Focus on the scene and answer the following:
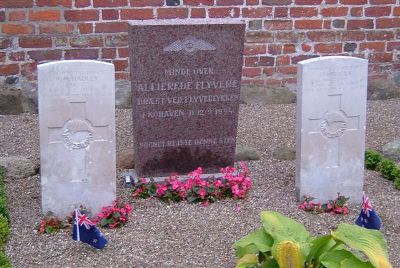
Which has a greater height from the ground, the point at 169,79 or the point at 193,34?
the point at 193,34

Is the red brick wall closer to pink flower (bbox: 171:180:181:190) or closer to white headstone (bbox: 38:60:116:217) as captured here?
pink flower (bbox: 171:180:181:190)

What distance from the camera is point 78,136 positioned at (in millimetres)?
5129

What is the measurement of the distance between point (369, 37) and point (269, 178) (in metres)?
3.16

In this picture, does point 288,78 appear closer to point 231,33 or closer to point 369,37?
point 369,37

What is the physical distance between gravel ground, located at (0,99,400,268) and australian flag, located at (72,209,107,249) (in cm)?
9

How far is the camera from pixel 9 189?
5824 millimetres

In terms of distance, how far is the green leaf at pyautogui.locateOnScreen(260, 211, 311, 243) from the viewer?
157 inches

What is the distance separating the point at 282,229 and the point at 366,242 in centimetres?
50

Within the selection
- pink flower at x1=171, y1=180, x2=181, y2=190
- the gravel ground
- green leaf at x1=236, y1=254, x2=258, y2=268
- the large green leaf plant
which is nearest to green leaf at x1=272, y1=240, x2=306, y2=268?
the large green leaf plant

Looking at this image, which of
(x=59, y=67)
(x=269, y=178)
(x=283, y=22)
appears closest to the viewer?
(x=59, y=67)

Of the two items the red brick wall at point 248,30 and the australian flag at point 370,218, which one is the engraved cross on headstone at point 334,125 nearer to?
the australian flag at point 370,218

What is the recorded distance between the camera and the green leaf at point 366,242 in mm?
3670

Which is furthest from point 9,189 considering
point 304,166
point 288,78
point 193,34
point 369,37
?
point 369,37

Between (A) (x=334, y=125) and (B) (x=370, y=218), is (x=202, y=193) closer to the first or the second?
(A) (x=334, y=125)
